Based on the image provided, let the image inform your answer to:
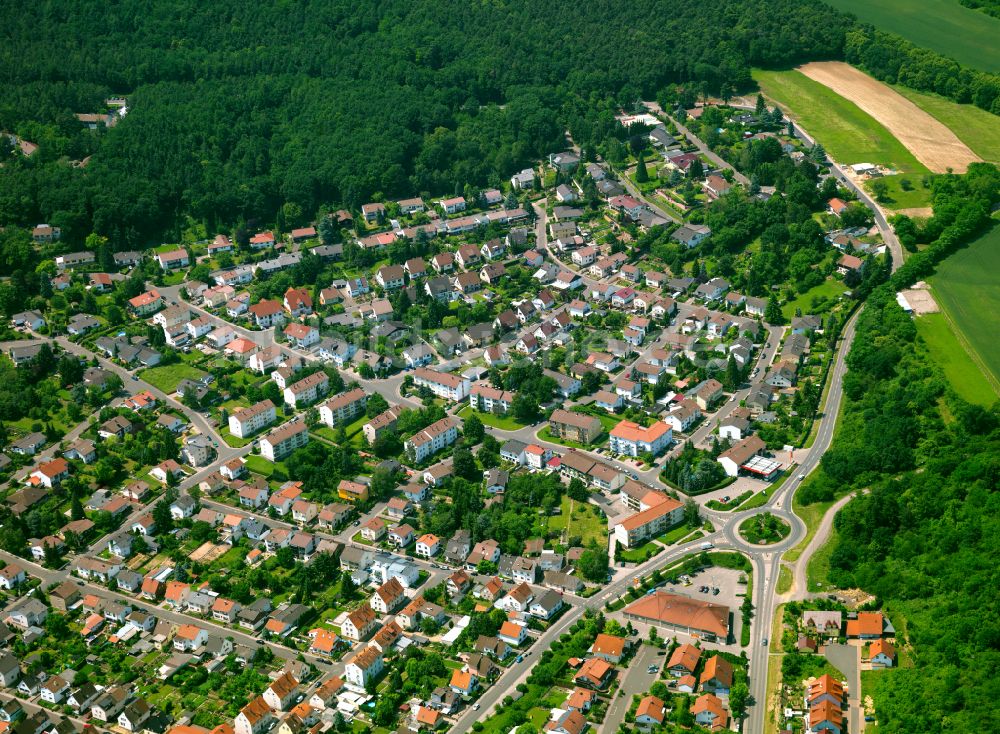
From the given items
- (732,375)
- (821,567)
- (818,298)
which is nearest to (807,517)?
(821,567)

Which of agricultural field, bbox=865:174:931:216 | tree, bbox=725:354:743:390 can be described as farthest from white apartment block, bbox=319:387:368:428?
agricultural field, bbox=865:174:931:216

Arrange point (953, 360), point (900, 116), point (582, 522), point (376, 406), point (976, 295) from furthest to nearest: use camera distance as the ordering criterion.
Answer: point (900, 116) → point (976, 295) → point (376, 406) → point (953, 360) → point (582, 522)

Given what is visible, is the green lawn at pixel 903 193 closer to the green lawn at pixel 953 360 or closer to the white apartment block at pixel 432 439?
the green lawn at pixel 953 360

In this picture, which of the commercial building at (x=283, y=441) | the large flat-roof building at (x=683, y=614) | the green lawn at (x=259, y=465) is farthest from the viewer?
the commercial building at (x=283, y=441)

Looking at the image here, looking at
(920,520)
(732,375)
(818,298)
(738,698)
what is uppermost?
(920,520)

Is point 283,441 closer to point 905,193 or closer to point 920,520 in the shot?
point 920,520

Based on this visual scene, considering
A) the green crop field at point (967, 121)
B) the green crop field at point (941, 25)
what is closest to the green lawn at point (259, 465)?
the green crop field at point (967, 121)
